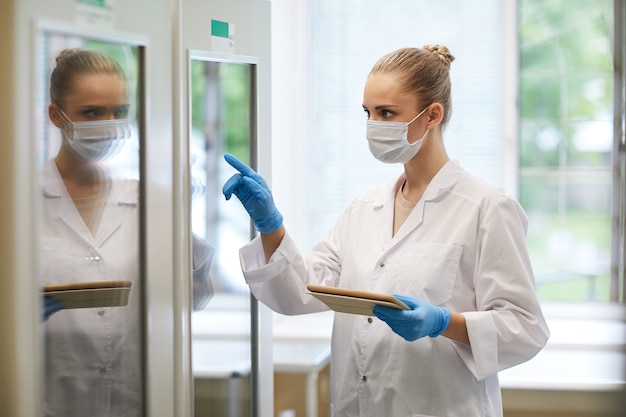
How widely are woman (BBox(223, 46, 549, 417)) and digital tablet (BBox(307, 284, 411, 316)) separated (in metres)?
0.04

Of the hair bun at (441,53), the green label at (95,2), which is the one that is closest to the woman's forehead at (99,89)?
the green label at (95,2)

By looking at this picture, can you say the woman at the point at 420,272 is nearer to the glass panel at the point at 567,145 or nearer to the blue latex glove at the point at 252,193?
the blue latex glove at the point at 252,193

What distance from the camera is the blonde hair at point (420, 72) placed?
5.49 ft

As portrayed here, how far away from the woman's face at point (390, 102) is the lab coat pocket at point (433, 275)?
0.28 meters

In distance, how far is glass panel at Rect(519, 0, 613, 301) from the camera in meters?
3.09

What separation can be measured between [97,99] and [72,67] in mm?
85

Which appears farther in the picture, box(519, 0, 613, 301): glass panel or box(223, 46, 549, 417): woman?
box(519, 0, 613, 301): glass panel

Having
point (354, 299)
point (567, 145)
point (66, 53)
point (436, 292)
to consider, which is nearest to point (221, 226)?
point (354, 299)

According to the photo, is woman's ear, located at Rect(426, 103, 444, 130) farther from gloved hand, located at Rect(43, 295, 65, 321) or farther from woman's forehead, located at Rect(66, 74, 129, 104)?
gloved hand, located at Rect(43, 295, 65, 321)

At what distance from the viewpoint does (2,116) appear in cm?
111

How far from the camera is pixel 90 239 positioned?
4.23 ft

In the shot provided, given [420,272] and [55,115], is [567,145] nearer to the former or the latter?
[420,272]

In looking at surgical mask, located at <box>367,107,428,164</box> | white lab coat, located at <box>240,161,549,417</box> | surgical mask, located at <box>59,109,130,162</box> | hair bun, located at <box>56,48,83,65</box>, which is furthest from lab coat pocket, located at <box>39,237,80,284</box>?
surgical mask, located at <box>367,107,428,164</box>

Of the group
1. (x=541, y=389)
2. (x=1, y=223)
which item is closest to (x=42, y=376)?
(x=1, y=223)
